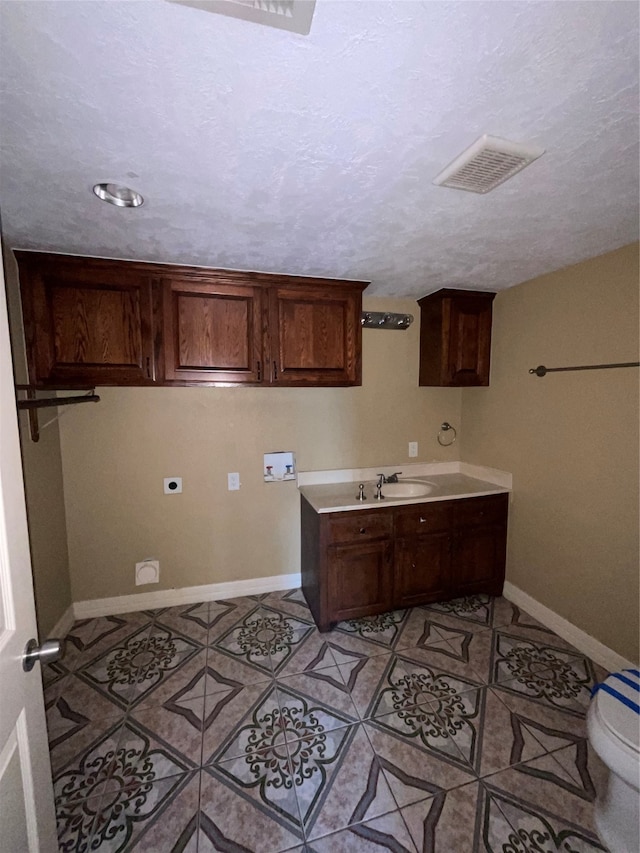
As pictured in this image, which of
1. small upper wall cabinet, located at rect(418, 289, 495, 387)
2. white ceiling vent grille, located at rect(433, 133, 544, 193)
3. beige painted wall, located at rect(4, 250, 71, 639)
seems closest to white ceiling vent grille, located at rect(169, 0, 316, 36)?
white ceiling vent grille, located at rect(433, 133, 544, 193)

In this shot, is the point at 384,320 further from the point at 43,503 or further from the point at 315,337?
the point at 43,503

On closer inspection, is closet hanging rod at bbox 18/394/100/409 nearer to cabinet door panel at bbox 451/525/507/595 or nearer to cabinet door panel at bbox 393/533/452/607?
cabinet door panel at bbox 393/533/452/607

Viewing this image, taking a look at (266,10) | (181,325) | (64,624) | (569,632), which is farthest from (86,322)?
(569,632)

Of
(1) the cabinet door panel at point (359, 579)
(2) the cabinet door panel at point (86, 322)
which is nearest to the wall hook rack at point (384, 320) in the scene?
(2) the cabinet door panel at point (86, 322)

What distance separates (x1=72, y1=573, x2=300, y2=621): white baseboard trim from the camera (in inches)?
95.6

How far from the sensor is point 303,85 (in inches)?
33.6

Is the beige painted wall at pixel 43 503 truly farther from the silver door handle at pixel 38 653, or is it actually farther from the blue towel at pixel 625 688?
the blue towel at pixel 625 688

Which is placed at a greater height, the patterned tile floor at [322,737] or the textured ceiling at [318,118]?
the textured ceiling at [318,118]

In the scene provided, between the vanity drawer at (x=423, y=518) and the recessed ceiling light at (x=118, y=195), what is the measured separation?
2.11 metres

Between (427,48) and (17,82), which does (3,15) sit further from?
(427,48)

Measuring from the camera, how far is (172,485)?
97.7 inches

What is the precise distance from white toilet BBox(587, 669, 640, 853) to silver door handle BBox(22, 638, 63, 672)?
168 centimetres

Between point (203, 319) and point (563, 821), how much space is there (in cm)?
275

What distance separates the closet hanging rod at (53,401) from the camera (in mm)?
1579
